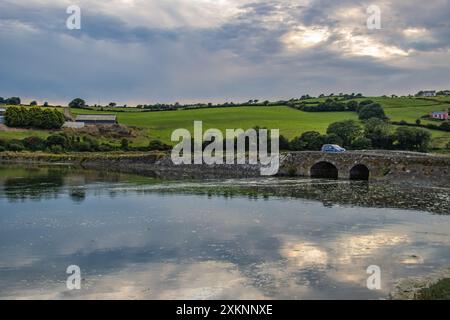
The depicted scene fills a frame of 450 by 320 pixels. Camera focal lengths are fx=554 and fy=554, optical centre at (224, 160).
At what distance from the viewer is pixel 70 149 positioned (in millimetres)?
98938

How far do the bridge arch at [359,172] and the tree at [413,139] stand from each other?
20.9 m

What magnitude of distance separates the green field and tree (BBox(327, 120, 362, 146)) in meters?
4.59

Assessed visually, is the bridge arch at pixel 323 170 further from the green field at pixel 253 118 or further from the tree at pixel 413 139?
the green field at pixel 253 118

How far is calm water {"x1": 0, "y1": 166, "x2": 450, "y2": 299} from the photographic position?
59.2ft

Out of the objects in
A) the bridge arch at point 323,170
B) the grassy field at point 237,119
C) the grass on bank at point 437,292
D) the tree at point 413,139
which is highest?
the grassy field at point 237,119

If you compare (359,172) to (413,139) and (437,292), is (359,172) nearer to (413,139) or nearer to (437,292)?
(413,139)

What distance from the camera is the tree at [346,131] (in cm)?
8681

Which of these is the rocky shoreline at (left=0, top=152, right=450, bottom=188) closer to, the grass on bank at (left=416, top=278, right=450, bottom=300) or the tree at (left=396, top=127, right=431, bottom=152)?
the tree at (left=396, top=127, right=431, bottom=152)

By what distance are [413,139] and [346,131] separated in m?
11.7

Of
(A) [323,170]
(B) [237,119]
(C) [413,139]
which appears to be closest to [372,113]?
(C) [413,139]

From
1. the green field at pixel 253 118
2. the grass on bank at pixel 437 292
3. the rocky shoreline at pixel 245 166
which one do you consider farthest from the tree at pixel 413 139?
the grass on bank at pixel 437 292
